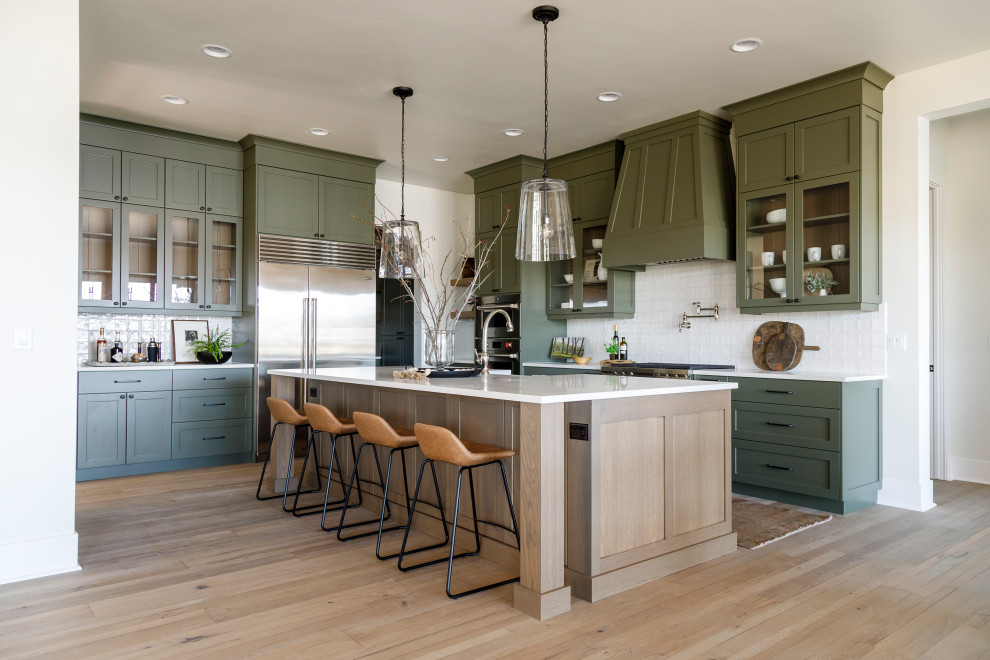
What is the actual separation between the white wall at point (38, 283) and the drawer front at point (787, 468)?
3.99 meters

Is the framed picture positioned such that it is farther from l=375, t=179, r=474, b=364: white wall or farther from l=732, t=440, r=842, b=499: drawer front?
l=732, t=440, r=842, b=499: drawer front

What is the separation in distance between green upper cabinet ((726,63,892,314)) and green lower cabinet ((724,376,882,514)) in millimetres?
641

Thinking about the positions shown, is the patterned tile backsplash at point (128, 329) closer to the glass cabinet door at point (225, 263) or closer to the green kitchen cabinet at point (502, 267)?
the glass cabinet door at point (225, 263)

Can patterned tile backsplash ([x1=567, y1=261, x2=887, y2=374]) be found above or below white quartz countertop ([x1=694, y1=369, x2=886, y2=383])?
above

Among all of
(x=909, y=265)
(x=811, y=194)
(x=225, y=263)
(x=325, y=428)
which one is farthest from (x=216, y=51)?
(x=909, y=265)

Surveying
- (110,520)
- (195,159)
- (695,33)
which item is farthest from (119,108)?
(695,33)

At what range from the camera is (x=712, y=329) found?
18.4ft

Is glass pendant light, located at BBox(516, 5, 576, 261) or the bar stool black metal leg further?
glass pendant light, located at BBox(516, 5, 576, 261)

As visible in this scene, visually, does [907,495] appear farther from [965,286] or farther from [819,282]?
[965,286]

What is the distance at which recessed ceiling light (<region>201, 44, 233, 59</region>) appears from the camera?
A: 165 inches

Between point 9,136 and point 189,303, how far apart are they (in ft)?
9.68

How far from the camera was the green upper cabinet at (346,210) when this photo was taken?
647cm

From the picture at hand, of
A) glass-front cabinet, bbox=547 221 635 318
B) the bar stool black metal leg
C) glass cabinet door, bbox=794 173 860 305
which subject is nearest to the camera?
the bar stool black metal leg

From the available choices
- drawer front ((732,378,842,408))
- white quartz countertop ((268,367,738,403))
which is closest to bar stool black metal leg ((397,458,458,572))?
white quartz countertop ((268,367,738,403))
